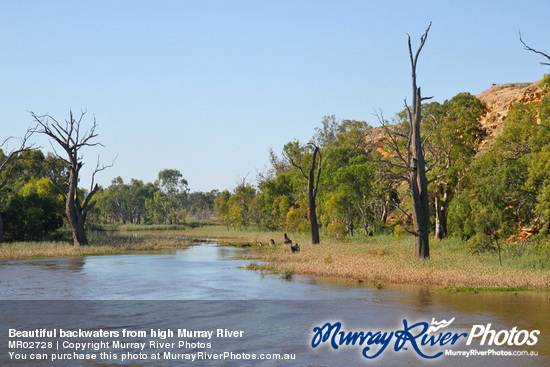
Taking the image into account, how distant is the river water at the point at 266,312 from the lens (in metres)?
11.7

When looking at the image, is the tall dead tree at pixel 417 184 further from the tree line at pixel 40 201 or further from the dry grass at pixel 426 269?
the tree line at pixel 40 201

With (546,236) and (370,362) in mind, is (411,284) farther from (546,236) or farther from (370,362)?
(370,362)

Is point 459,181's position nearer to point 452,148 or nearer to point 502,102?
point 452,148

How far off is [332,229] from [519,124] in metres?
22.7

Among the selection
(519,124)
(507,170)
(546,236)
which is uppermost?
(519,124)

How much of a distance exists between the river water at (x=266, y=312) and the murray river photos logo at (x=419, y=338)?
11 cm

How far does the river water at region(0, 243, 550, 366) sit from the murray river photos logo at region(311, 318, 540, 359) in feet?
0.35

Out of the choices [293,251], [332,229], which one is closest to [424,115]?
[332,229]

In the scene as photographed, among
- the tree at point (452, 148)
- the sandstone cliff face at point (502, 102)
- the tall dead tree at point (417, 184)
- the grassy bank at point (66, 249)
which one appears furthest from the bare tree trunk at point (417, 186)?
the grassy bank at point (66, 249)

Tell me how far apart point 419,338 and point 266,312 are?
5311mm

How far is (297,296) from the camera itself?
19188 mm

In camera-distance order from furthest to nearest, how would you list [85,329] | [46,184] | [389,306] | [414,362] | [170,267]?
[46,184]
[170,267]
[389,306]
[85,329]
[414,362]

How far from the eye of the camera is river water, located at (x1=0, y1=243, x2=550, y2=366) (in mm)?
11680

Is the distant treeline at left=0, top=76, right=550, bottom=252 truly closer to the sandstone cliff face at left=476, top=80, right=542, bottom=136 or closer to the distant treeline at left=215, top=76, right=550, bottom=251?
the distant treeline at left=215, top=76, right=550, bottom=251
